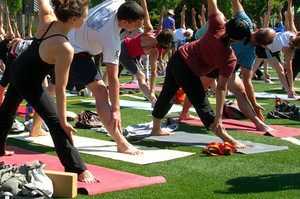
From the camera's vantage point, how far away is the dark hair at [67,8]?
4723 millimetres

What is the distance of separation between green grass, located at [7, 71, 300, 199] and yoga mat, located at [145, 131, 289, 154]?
124mm

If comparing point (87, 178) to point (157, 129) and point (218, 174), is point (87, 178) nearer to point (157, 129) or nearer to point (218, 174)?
point (218, 174)

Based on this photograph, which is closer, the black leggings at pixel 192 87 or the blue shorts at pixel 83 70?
the blue shorts at pixel 83 70

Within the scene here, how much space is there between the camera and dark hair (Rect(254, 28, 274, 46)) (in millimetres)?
7703

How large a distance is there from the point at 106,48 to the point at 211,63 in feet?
4.50

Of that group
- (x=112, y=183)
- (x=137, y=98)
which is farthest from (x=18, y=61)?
(x=137, y=98)

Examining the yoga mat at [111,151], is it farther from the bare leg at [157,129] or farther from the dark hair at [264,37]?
the dark hair at [264,37]

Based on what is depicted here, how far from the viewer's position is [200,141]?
7.05 metres

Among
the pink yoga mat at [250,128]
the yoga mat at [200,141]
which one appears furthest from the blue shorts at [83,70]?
the pink yoga mat at [250,128]

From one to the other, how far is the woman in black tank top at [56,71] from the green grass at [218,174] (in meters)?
0.47

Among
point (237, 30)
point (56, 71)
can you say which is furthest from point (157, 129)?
point (56, 71)

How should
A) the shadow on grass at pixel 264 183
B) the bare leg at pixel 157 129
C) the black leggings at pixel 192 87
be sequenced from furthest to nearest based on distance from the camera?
1. the bare leg at pixel 157 129
2. the black leggings at pixel 192 87
3. the shadow on grass at pixel 264 183

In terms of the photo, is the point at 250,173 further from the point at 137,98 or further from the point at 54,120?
the point at 137,98

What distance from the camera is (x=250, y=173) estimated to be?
17.8 feet
